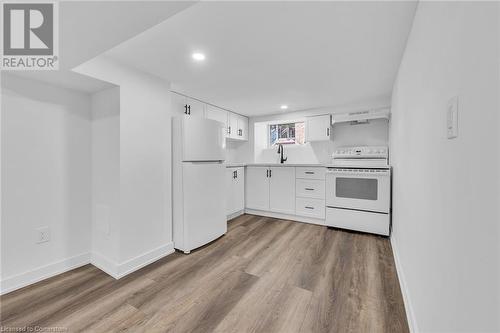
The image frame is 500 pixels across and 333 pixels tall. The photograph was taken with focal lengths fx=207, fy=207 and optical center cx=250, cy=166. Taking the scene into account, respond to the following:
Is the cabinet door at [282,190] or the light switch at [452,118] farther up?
the light switch at [452,118]

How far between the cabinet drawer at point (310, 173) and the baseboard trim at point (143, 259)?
218cm

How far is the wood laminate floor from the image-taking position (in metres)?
1.34

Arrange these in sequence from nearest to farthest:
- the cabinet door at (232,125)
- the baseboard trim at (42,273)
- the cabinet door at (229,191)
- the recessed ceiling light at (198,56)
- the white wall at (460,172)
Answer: the white wall at (460,172) < the baseboard trim at (42,273) < the recessed ceiling light at (198,56) < the cabinet door at (229,191) < the cabinet door at (232,125)

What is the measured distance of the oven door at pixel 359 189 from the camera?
2.69 meters

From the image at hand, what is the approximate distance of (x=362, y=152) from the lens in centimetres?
333

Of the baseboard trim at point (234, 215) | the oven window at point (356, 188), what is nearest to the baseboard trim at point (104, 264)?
the baseboard trim at point (234, 215)

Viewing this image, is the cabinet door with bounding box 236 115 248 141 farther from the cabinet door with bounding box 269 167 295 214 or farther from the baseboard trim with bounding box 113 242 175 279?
the baseboard trim with bounding box 113 242 175 279

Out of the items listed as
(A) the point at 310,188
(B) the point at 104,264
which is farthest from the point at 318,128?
(B) the point at 104,264

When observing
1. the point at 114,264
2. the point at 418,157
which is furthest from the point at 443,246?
the point at 114,264

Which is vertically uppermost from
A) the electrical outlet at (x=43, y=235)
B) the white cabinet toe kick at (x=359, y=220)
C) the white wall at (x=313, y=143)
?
the white wall at (x=313, y=143)

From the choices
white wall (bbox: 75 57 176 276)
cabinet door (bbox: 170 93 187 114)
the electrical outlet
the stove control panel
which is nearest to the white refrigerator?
white wall (bbox: 75 57 176 276)

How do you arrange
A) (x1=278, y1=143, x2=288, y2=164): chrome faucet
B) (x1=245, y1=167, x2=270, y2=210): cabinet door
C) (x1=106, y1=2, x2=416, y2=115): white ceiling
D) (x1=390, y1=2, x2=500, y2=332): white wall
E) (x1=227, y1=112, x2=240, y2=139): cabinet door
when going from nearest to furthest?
1. (x1=390, y1=2, x2=500, y2=332): white wall
2. (x1=106, y1=2, x2=416, y2=115): white ceiling
3. (x1=245, y1=167, x2=270, y2=210): cabinet door
4. (x1=227, y1=112, x2=240, y2=139): cabinet door
5. (x1=278, y1=143, x2=288, y2=164): chrome faucet

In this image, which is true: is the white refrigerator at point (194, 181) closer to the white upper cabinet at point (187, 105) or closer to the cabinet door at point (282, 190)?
the white upper cabinet at point (187, 105)

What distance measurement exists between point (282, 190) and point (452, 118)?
9.76 feet
